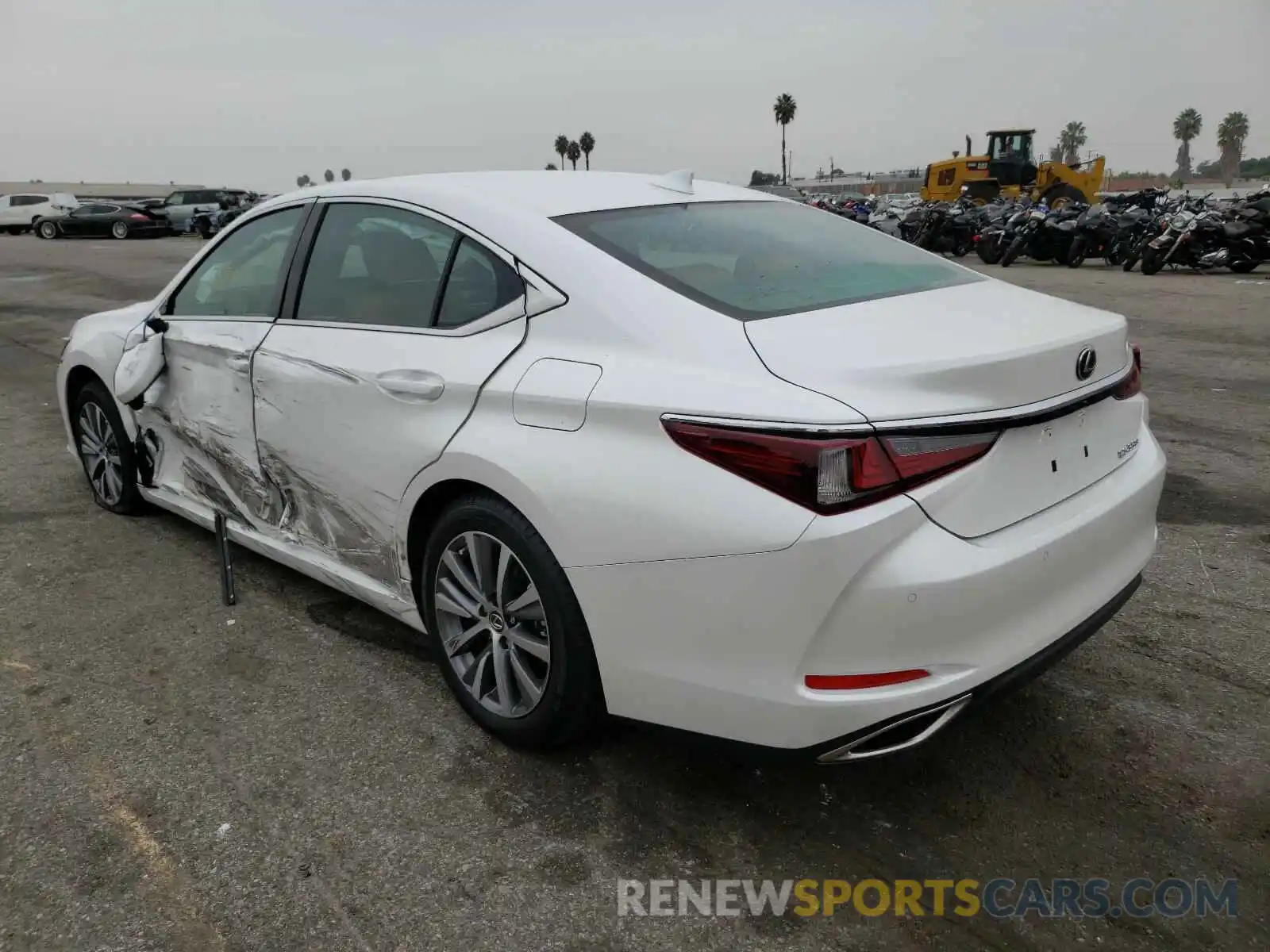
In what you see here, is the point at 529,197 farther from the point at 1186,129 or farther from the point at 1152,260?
the point at 1186,129

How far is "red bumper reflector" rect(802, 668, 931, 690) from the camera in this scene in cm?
207

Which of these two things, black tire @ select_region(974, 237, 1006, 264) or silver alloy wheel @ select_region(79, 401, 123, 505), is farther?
black tire @ select_region(974, 237, 1006, 264)

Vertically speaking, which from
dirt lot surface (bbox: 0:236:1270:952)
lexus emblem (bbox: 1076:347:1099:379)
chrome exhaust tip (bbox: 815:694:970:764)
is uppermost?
lexus emblem (bbox: 1076:347:1099:379)

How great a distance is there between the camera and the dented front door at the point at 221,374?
3.56 metres

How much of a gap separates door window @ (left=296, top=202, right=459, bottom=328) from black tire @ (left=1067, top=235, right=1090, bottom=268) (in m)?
17.0

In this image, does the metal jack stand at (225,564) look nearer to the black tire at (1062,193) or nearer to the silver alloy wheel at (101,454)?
the silver alloy wheel at (101,454)

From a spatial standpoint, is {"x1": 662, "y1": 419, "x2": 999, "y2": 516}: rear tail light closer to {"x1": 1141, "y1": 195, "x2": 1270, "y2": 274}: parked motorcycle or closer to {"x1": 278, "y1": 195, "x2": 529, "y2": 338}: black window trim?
{"x1": 278, "y1": 195, "x2": 529, "y2": 338}: black window trim

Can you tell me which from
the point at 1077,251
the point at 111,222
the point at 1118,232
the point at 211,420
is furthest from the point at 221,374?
the point at 111,222

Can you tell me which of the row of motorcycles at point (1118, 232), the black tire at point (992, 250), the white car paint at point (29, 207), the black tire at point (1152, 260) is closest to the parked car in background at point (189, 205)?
the white car paint at point (29, 207)

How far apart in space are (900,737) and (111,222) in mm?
35515

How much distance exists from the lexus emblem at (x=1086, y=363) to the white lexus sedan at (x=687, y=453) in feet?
0.03

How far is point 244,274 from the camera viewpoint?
381 cm

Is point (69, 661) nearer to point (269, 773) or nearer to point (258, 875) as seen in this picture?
point (269, 773)

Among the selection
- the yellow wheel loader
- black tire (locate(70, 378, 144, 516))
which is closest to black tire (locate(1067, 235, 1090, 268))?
the yellow wheel loader
